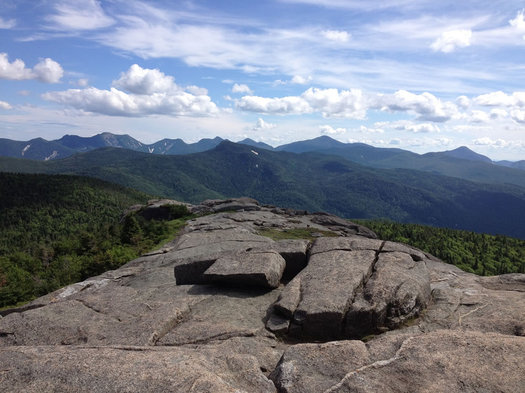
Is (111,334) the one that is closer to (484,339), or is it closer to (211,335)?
(211,335)

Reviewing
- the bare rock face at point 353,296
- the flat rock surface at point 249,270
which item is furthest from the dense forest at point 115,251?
the bare rock face at point 353,296

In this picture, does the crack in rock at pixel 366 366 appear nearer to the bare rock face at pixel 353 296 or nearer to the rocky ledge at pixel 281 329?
the rocky ledge at pixel 281 329

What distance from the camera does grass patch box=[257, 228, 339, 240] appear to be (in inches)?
1850

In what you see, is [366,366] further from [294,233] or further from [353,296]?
[294,233]

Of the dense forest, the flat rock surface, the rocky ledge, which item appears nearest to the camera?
the rocky ledge

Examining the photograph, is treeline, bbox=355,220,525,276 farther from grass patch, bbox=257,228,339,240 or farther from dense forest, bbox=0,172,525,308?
grass patch, bbox=257,228,339,240

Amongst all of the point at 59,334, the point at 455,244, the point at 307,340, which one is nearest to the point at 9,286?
the point at 59,334

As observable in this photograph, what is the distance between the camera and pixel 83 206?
198 meters

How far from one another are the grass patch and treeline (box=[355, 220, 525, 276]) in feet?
99.6

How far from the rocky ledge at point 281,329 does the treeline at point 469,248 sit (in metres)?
52.9

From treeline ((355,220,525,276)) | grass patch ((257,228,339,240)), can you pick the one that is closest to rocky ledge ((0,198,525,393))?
grass patch ((257,228,339,240))

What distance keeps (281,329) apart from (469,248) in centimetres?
8642

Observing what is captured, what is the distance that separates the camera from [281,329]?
15203 millimetres

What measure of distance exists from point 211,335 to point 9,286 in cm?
3366
